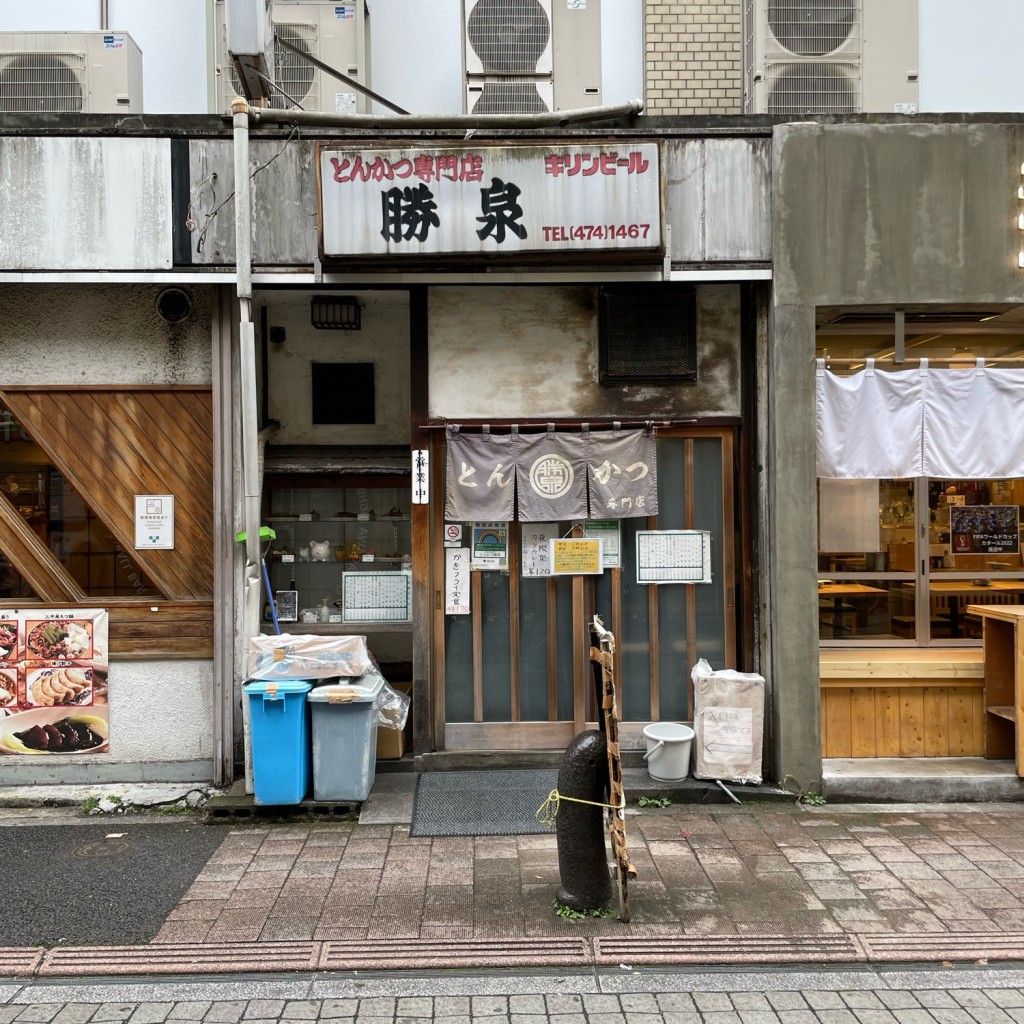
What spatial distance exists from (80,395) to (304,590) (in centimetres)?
295

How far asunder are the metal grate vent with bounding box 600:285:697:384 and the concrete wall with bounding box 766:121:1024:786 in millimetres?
818

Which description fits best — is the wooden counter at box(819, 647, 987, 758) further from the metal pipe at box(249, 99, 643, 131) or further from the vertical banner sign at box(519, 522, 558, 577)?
the metal pipe at box(249, 99, 643, 131)

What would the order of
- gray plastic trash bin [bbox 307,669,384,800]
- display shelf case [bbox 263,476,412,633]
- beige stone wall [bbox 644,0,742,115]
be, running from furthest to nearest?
display shelf case [bbox 263,476,412,633]
beige stone wall [bbox 644,0,742,115]
gray plastic trash bin [bbox 307,669,384,800]

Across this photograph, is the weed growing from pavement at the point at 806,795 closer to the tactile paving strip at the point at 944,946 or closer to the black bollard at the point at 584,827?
the tactile paving strip at the point at 944,946

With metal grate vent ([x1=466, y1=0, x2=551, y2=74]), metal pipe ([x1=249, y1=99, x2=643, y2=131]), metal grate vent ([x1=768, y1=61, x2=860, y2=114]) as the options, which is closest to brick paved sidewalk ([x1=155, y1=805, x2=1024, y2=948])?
metal pipe ([x1=249, y1=99, x2=643, y2=131])

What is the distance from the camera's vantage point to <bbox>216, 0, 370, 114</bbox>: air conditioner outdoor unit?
8328 millimetres

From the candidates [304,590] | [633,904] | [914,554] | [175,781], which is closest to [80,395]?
[304,590]

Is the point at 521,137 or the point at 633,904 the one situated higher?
the point at 521,137

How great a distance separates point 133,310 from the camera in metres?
7.86

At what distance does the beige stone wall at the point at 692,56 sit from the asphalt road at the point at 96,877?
26.5 ft

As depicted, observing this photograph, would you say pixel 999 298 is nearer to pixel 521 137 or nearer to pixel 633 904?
pixel 521 137

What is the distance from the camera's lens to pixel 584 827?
210 inches

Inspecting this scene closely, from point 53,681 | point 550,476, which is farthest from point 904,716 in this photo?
point 53,681

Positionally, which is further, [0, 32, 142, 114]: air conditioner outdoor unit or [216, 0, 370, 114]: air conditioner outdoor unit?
[216, 0, 370, 114]: air conditioner outdoor unit
